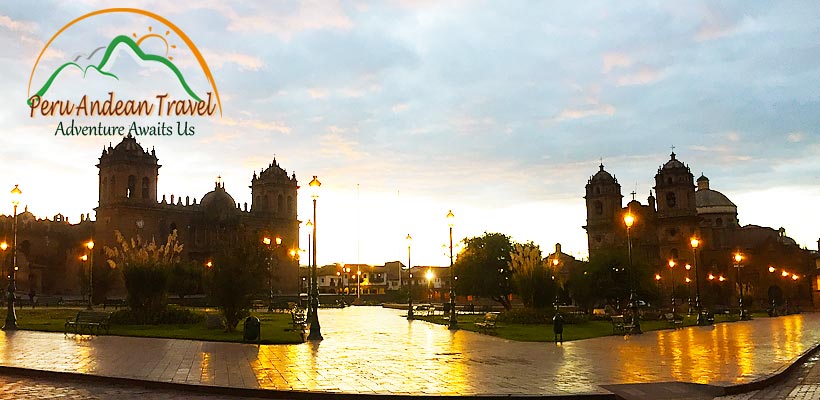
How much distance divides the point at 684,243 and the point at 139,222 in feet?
219

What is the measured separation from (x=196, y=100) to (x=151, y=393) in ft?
68.8

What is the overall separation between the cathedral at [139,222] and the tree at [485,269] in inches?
985

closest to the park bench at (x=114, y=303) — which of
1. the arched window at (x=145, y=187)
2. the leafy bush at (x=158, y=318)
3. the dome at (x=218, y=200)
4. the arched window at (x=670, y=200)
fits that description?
the arched window at (x=145, y=187)

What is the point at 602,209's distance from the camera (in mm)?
89875

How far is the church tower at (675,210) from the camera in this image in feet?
277

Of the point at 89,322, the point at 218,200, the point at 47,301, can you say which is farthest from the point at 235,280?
the point at 218,200

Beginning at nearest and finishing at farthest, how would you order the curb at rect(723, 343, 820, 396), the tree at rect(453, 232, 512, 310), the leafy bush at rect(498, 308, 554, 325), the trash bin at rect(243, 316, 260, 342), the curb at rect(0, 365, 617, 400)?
the curb at rect(0, 365, 617, 400) → the curb at rect(723, 343, 820, 396) → the trash bin at rect(243, 316, 260, 342) → the leafy bush at rect(498, 308, 554, 325) → the tree at rect(453, 232, 512, 310)

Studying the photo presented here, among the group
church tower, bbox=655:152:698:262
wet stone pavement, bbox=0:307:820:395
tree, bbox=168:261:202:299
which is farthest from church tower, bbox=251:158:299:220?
wet stone pavement, bbox=0:307:820:395

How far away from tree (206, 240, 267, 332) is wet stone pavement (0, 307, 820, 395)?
409 cm

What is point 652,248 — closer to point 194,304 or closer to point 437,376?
point 194,304

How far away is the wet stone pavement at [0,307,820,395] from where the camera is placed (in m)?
12.9

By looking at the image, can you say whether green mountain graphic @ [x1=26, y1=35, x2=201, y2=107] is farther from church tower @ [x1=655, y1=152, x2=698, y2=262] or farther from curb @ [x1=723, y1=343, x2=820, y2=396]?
church tower @ [x1=655, y1=152, x2=698, y2=262]

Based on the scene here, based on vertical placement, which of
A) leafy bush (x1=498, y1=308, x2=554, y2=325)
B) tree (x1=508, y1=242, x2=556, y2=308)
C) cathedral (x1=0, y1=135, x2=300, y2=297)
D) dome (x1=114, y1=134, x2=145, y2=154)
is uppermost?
dome (x1=114, y1=134, x2=145, y2=154)

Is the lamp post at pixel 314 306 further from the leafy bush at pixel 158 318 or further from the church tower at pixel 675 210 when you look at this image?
the church tower at pixel 675 210
